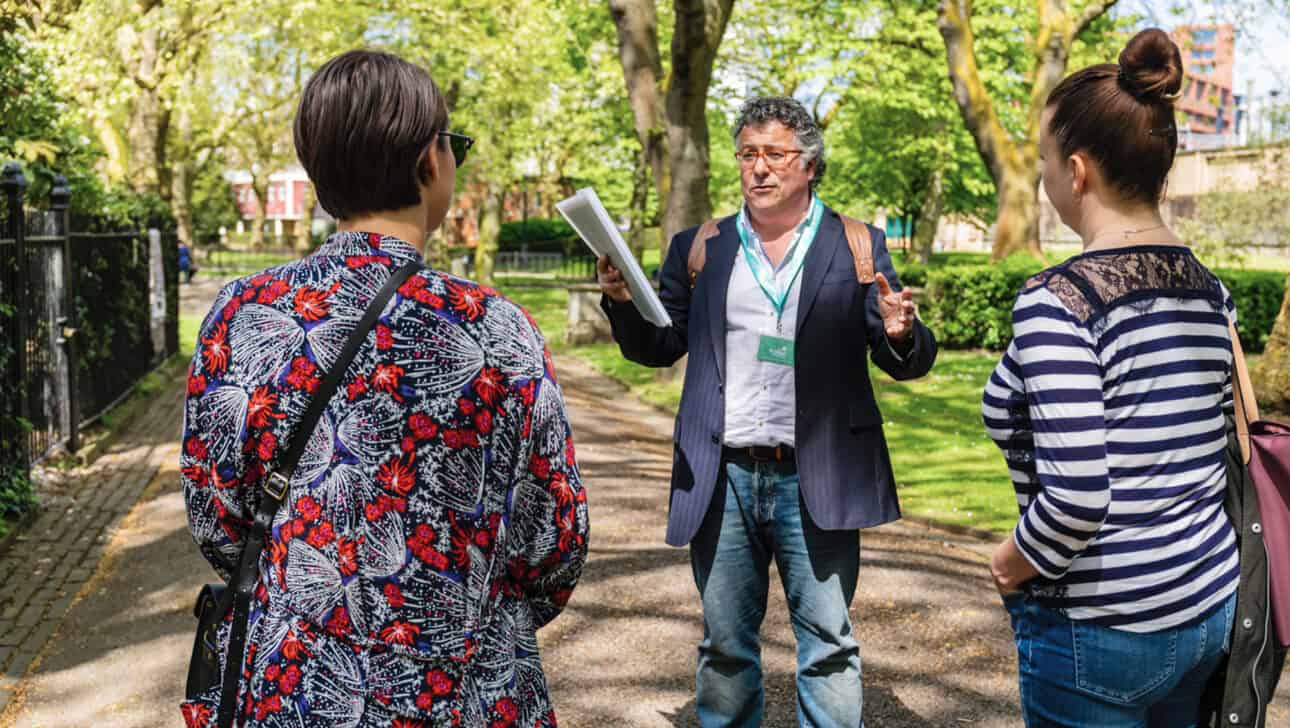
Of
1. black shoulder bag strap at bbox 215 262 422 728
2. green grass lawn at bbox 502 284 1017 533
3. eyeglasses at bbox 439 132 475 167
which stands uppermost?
eyeglasses at bbox 439 132 475 167

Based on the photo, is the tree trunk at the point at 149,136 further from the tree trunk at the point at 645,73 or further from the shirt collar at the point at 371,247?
the shirt collar at the point at 371,247

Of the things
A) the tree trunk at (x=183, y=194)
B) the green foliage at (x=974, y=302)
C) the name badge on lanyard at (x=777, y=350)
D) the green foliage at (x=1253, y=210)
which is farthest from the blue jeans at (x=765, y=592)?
the tree trunk at (x=183, y=194)

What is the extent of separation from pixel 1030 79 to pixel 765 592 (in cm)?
1829

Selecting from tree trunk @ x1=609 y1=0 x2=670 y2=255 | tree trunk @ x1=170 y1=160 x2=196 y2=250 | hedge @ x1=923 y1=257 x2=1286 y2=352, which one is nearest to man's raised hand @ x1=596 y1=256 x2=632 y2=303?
tree trunk @ x1=609 y1=0 x2=670 y2=255

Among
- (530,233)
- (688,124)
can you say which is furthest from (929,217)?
(688,124)

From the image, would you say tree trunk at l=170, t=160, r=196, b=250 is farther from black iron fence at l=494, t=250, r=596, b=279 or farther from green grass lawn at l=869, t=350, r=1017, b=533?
green grass lawn at l=869, t=350, r=1017, b=533

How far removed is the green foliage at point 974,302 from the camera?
20172 mm

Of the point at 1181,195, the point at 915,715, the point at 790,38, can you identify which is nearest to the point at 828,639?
the point at 915,715

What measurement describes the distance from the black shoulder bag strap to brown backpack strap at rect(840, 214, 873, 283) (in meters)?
1.91

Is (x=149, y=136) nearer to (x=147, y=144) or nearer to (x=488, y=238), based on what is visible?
(x=147, y=144)

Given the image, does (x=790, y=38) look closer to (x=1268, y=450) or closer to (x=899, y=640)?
(x=899, y=640)

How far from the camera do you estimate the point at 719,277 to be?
12.2ft

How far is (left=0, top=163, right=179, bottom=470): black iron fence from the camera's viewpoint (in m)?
8.28

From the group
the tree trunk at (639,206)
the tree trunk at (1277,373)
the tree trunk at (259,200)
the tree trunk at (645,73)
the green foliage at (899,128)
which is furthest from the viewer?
the tree trunk at (259,200)
